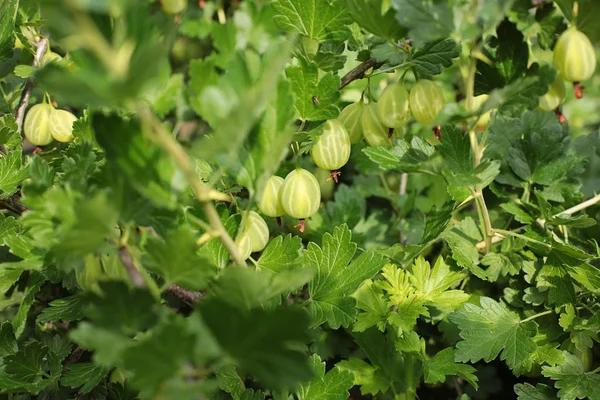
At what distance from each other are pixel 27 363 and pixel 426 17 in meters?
0.73

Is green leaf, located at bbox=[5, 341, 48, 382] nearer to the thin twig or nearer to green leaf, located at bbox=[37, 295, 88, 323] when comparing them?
green leaf, located at bbox=[37, 295, 88, 323]

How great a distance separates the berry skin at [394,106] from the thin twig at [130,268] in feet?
1.59

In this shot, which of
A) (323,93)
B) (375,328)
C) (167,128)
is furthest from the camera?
(375,328)

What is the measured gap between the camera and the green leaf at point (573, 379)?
2.70 feet

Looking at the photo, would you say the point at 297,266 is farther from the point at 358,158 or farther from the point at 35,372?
the point at 358,158

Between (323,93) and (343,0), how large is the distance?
137 mm

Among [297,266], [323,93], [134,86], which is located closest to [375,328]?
[297,266]

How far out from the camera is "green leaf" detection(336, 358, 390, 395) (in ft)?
3.06

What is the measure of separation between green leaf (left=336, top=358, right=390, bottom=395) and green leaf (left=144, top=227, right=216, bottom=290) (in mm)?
515

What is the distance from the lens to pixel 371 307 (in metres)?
0.88

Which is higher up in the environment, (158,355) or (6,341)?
(158,355)

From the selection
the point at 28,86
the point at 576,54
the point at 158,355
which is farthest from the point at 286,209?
the point at 28,86

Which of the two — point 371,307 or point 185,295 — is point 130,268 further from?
point 371,307

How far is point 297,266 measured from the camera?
0.79 metres
